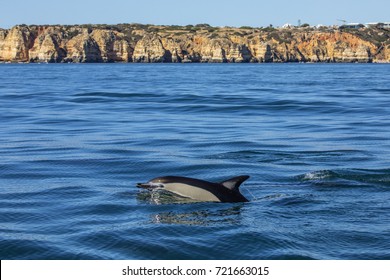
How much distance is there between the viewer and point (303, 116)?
1356 inches

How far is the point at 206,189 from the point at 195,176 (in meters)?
3.83

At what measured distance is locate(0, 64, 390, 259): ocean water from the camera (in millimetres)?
10891

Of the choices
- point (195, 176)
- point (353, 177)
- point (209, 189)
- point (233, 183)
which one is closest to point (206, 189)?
point (209, 189)

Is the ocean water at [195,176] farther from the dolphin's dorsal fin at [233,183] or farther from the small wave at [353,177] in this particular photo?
the dolphin's dorsal fin at [233,183]

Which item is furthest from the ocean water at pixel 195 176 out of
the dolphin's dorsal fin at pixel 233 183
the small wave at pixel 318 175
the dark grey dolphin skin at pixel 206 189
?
the dolphin's dorsal fin at pixel 233 183

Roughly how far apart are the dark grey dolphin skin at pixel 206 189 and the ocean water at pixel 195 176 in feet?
0.63

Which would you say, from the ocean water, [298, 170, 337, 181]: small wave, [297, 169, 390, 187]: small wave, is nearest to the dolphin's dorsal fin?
the ocean water

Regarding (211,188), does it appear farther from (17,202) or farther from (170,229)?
(17,202)

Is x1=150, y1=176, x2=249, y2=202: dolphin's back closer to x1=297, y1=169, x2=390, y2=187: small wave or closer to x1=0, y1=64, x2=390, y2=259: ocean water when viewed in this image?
x1=0, y1=64, x2=390, y2=259: ocean water

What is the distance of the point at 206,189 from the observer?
1362 cm

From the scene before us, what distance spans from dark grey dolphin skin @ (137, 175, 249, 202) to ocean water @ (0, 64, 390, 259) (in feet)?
0.63

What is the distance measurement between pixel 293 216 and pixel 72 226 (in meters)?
3.87

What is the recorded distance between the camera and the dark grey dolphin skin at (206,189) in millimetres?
13617

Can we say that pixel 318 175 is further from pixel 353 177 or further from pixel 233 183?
pixel 233 183
